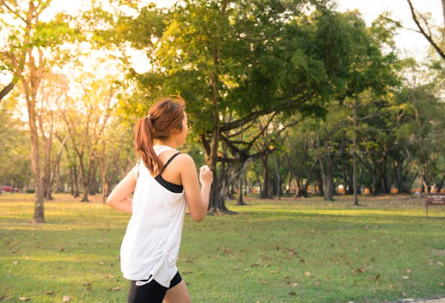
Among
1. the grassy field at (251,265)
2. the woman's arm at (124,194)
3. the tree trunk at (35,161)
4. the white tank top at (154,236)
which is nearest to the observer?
the white tank top at (154,236)

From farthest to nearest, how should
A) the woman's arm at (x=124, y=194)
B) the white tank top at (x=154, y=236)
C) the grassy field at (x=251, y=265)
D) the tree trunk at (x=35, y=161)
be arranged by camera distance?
the tree trunk at (x=35, y=161)
the grassy field at (x=251, y=265)
the woman's arm at (x=124, y=194)
the white tank top at (x=154, y=236)

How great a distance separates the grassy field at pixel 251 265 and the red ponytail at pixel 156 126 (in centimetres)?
448

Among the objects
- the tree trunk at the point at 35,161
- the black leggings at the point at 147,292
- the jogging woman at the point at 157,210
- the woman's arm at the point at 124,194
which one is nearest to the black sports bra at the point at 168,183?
the jogging woman at the point at 157,210

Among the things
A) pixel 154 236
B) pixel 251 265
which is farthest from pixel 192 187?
pixel 251 265

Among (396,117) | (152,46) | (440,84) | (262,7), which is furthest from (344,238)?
(396,117)

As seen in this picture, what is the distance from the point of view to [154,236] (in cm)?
287

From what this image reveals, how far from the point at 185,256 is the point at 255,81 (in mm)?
14673

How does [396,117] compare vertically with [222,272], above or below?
above

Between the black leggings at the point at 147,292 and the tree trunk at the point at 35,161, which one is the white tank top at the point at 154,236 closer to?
the black leggings at the point at 147,292

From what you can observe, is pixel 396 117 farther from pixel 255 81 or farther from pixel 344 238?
pixel 344 238

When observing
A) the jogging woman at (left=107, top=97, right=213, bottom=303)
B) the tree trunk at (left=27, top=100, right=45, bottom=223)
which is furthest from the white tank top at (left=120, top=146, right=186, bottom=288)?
the tree trunk at (left=27, top=100, right=45, bottom=223)

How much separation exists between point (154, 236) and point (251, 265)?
752 centimetres

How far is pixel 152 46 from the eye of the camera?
25.4m

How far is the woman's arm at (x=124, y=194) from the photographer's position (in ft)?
10.5
